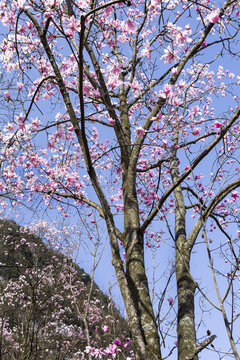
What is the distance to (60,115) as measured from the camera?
207 inches

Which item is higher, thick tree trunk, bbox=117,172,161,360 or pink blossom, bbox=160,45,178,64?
pink blossom, bbox=160,45,178,64

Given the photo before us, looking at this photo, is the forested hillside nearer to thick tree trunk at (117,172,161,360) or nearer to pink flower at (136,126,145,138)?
thick tree trunk at (117,172,161,360)

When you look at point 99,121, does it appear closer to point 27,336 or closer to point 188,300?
point 188,300

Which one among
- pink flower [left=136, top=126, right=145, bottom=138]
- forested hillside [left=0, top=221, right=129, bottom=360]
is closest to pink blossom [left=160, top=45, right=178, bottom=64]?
pink flower [left=136, top=126, right=145, bottom=138]

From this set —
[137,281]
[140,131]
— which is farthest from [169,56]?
[137,281]

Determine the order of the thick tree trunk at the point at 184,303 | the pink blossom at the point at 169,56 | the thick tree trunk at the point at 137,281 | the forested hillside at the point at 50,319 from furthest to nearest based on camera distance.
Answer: the forested hillside at the point at 50,319 → the pink blossom at the point at 169,56 → the thick tree trunk at the point at 184,303 → the thick tree trunk at the point at 137,281

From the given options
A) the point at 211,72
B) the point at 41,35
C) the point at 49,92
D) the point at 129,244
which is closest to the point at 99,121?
the point at 49,92

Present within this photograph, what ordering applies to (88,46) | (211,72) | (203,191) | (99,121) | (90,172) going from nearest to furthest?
(90,172), (88,46), (99,121), (203,191), (211,72)

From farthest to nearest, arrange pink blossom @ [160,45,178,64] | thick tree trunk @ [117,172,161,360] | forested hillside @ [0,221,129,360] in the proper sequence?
forested hillside @ [0,221,129,360] → pink blossom @ [160,45,178,64] → thick tree trunk @ [117,172,161,360]

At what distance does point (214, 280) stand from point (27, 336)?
4315 millimetres

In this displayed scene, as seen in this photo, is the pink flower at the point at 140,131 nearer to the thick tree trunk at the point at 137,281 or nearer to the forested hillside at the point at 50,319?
the thick tree trunk at the point at 137,281

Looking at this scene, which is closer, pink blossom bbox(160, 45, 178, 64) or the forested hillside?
pink blossom bbox(160, 45, 178, 64)

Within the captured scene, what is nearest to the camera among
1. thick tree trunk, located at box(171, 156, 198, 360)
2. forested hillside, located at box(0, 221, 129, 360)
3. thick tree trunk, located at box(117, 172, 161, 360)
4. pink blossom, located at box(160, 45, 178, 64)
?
thick tree trunk, located at box(117, 172, 161, 360)

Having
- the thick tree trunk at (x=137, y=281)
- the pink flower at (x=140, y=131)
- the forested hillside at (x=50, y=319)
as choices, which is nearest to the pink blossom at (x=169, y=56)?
the pink flower at (x=140, y=131)
